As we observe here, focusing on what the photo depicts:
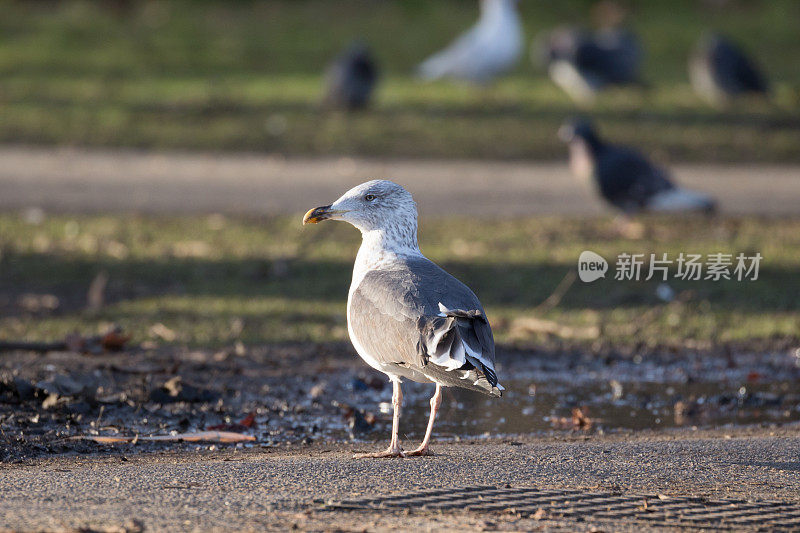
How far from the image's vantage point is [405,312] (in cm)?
528

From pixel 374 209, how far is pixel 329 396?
1.54 m

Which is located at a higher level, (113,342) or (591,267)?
(591,267)

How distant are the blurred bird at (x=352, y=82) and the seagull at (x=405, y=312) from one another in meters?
12.0

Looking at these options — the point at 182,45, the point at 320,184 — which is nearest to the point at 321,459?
the point at 320,184

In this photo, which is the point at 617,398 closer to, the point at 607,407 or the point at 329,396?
the point at 607,407

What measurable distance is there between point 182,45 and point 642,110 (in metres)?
9.99

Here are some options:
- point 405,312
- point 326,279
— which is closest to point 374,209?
point 405,312

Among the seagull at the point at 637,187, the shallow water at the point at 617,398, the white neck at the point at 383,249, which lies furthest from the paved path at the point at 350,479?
the seagull at the point at 637,187

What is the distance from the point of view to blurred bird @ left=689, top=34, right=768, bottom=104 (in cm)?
1816

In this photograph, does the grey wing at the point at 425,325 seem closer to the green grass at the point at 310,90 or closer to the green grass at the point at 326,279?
the green grass at the point at 326,279

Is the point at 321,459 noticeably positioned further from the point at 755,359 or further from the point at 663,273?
the point at 663,273

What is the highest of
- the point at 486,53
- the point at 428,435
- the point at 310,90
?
the point at 486,53

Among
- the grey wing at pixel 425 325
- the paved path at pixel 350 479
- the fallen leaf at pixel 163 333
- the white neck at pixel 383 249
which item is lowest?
the paved path at pixel 350 479

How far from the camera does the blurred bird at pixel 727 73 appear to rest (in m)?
18.2
